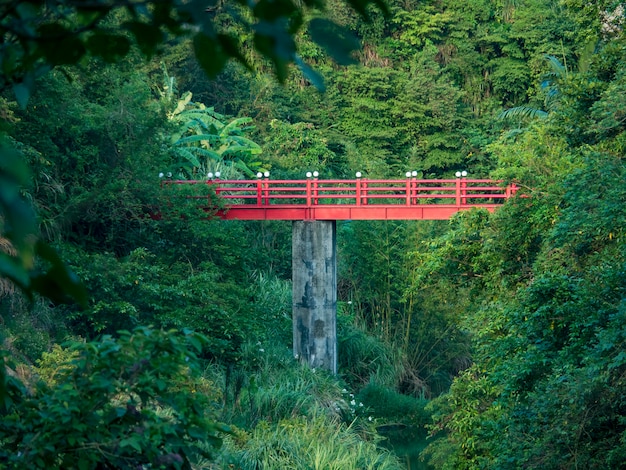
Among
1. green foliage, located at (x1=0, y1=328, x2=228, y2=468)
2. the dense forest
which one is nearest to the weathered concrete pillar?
the dense forest

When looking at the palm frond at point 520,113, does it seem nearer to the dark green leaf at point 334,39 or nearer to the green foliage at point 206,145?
the green foliage at point 206,145

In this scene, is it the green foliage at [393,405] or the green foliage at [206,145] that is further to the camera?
the green foliage at [206,145]

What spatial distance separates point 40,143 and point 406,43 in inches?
839

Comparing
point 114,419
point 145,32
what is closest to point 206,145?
point 114,419

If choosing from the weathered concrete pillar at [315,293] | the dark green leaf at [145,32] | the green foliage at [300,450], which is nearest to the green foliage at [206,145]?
the weathered concrete pillar at [315,293]

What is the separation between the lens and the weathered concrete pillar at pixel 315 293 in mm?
Answer: 20312

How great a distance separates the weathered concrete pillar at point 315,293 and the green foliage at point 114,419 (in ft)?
55.1

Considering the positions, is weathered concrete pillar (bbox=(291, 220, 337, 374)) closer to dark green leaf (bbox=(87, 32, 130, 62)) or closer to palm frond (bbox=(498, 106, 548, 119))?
palm frond (bbox=(498, 106, 548, 119))

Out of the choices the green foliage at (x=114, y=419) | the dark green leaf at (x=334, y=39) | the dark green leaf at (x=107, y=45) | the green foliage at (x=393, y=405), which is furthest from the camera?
the green foliage at (x=393, y=405)

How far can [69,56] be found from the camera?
6.66 feet

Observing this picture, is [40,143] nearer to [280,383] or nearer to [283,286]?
[280,383]

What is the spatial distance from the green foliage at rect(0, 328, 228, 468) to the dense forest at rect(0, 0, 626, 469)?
0.01 meters

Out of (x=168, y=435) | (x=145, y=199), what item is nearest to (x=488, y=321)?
(x=145, y=199)

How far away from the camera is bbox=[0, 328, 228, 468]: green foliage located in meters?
3.25
